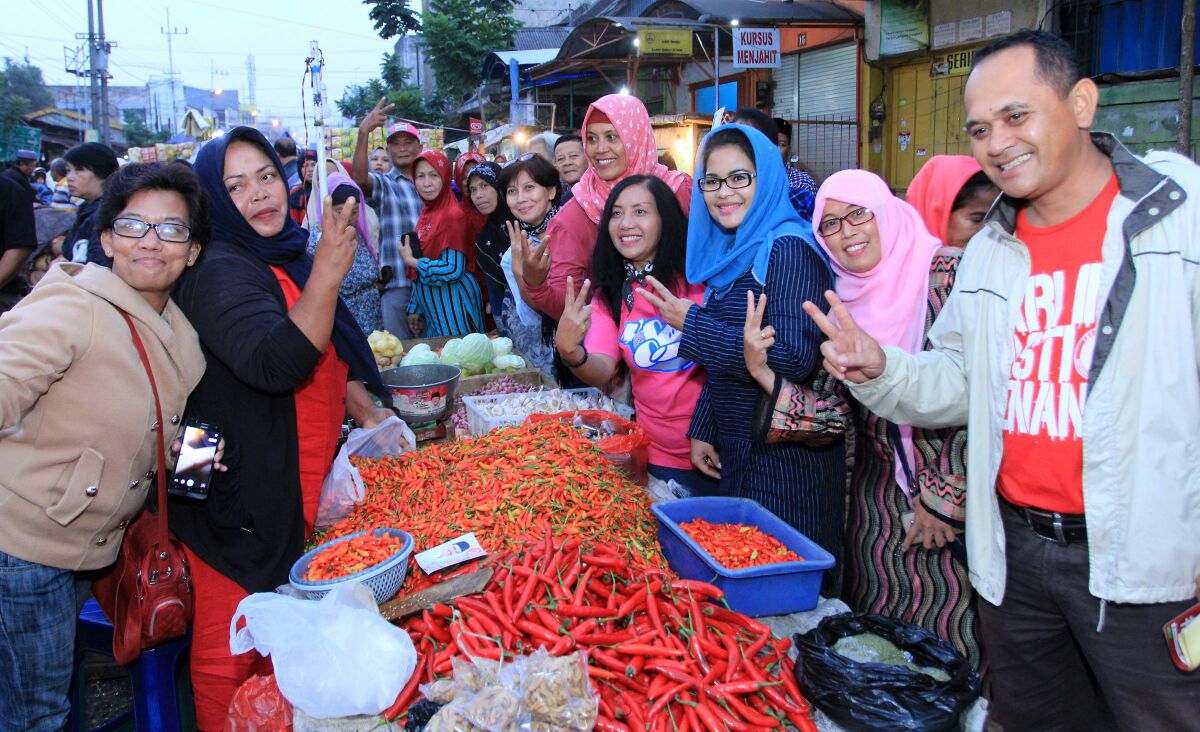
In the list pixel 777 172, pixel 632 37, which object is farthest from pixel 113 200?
pixel 632 37

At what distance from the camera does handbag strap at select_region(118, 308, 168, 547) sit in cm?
212

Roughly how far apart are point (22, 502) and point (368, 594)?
3.19 ft

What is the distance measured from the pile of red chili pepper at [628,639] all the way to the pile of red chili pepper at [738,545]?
18 centimetres

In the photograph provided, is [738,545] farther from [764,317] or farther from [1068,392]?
[1068,392]

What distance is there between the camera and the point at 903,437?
2.50 meters

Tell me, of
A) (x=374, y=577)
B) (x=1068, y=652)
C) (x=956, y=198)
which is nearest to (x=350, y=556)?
(x=374, y=577)

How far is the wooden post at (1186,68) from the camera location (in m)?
6.19

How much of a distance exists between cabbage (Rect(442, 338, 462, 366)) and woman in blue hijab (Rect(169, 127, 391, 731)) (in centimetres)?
227

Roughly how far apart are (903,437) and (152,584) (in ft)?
7.86

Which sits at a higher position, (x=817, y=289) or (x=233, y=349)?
(x=817, y=289)

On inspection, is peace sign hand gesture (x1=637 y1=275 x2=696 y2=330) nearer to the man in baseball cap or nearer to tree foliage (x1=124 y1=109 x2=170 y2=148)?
the man in baseball cap

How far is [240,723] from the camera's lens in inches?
78.8

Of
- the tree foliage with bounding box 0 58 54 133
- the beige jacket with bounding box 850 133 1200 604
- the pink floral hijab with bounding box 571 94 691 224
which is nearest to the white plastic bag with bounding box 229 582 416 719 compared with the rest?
the beige jacket with bounding box 850 133 1200 604

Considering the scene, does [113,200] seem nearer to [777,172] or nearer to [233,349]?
[233,349]
